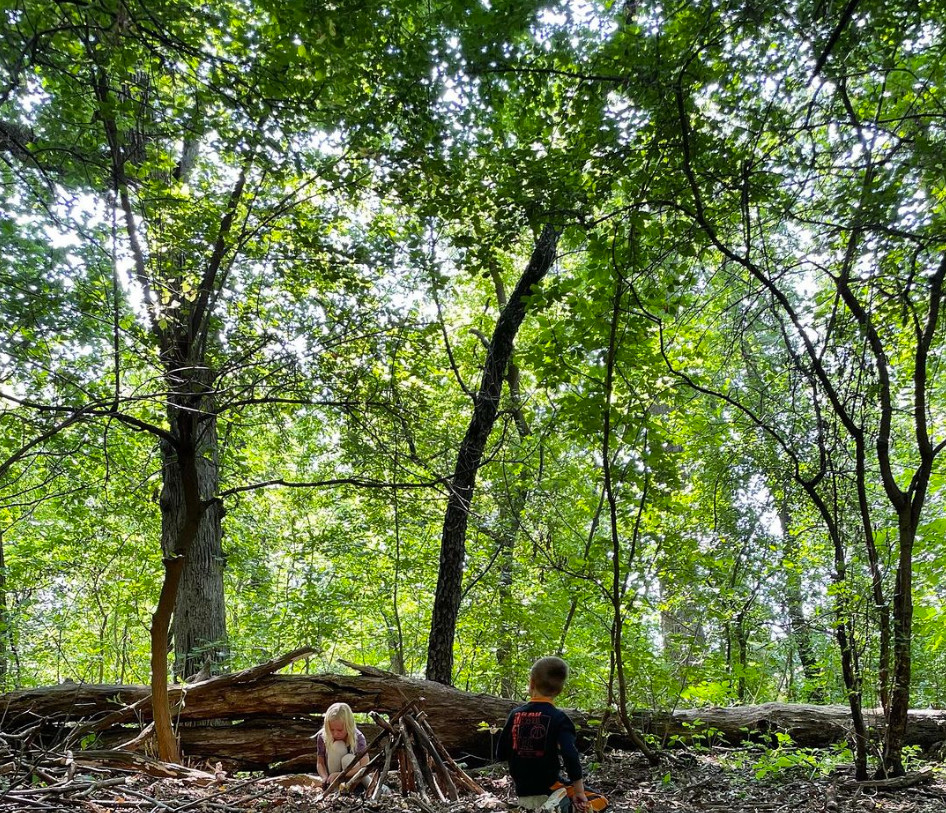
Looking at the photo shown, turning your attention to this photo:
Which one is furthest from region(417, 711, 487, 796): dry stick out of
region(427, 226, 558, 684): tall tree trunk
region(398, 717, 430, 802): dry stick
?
region(427, 226, 558, 684): tall tree trunk

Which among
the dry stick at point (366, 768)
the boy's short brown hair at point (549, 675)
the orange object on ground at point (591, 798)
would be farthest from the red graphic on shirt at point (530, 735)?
the dry stick at point (366, 768)

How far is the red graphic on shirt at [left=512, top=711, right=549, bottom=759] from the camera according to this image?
13.1 feet

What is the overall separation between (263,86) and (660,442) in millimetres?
4326

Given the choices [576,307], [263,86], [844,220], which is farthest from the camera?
[576,307]

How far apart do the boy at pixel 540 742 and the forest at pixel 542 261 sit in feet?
5.38

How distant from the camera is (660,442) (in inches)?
230

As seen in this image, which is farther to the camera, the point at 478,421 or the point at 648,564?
the point at 478,421

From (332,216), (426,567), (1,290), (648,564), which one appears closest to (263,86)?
(332,216)

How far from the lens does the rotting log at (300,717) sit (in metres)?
6.34

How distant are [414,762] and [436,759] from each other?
21 cm

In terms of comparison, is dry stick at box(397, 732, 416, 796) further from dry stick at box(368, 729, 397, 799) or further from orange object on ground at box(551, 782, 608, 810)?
orange object on ground at box(551, 782, 608, 810)

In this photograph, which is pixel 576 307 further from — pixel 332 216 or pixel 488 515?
pixel 488 515

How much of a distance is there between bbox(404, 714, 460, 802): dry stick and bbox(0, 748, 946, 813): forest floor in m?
0.11

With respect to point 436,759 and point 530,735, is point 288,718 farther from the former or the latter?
point 530,735
